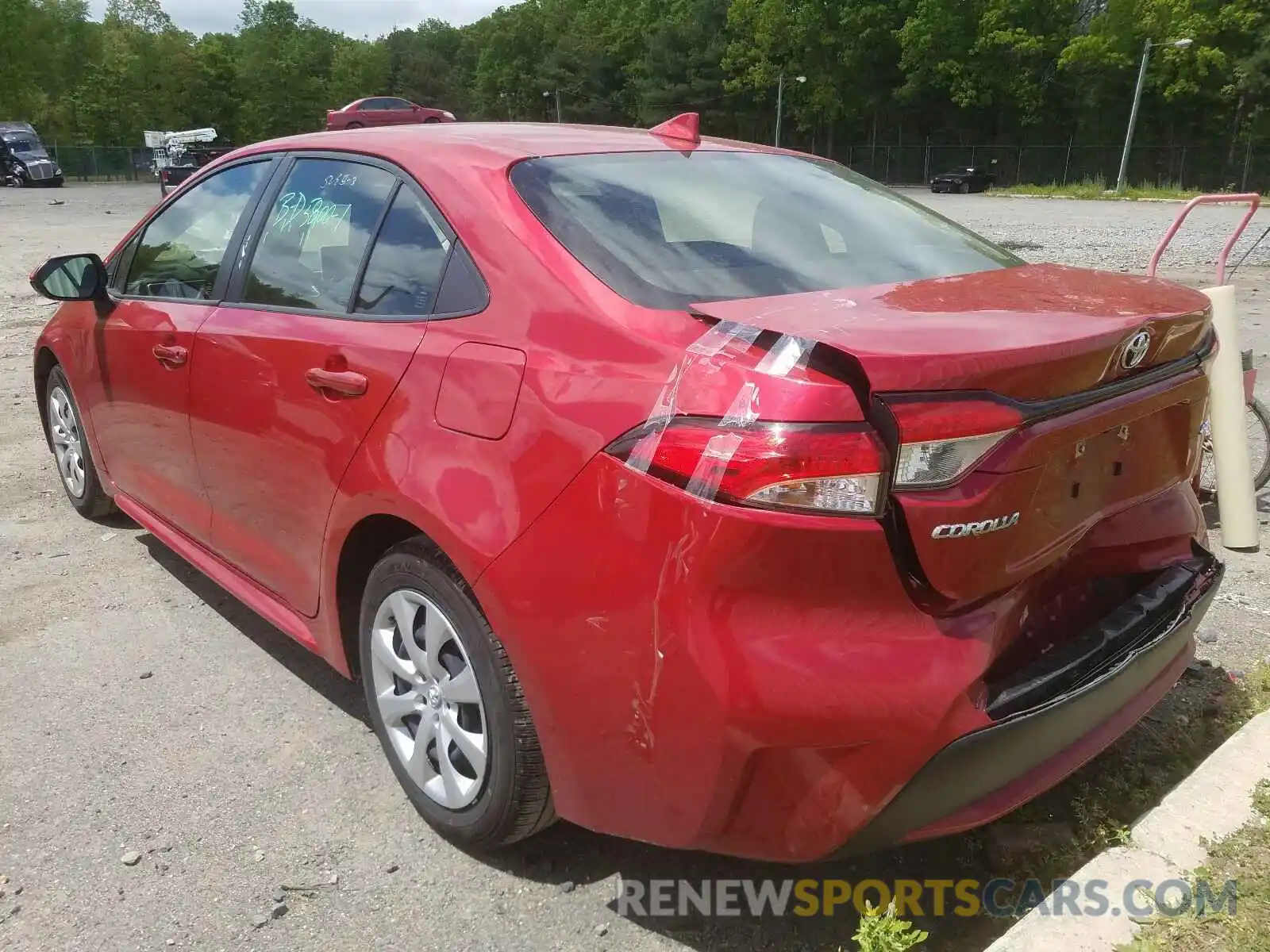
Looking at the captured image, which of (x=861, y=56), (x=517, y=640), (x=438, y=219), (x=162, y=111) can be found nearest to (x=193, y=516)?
(x=438, y=219)

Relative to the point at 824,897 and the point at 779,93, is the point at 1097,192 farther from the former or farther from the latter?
the point at 824,897

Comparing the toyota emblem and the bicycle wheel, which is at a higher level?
the toyota emblem

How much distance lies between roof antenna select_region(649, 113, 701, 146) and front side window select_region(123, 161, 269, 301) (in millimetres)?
1317

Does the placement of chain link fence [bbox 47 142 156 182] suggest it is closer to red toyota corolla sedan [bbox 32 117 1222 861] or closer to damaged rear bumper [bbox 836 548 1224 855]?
red toyota corolla sedan [bbox 32 117 1222 861]

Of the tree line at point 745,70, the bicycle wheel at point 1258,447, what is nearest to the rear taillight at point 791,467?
the bicycle wheel at point 1258,447

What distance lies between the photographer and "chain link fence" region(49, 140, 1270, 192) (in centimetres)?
5144

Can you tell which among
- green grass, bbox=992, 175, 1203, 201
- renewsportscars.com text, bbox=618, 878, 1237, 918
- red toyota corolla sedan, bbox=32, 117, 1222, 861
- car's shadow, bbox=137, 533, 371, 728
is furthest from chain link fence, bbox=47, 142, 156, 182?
renewsportscars.com text, bbox=618, 878, 1237, 918

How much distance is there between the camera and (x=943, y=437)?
1738 millimetres

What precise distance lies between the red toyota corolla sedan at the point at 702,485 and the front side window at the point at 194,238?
0.35 m

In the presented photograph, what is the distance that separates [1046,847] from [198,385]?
2810 millimetres

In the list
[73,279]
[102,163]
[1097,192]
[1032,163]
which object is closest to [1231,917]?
[73,279]

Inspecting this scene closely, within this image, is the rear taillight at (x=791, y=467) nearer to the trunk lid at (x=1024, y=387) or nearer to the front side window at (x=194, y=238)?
the trunk lid at (x=1024, y=387)

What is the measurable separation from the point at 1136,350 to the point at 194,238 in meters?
3.10

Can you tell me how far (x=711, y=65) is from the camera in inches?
2832
